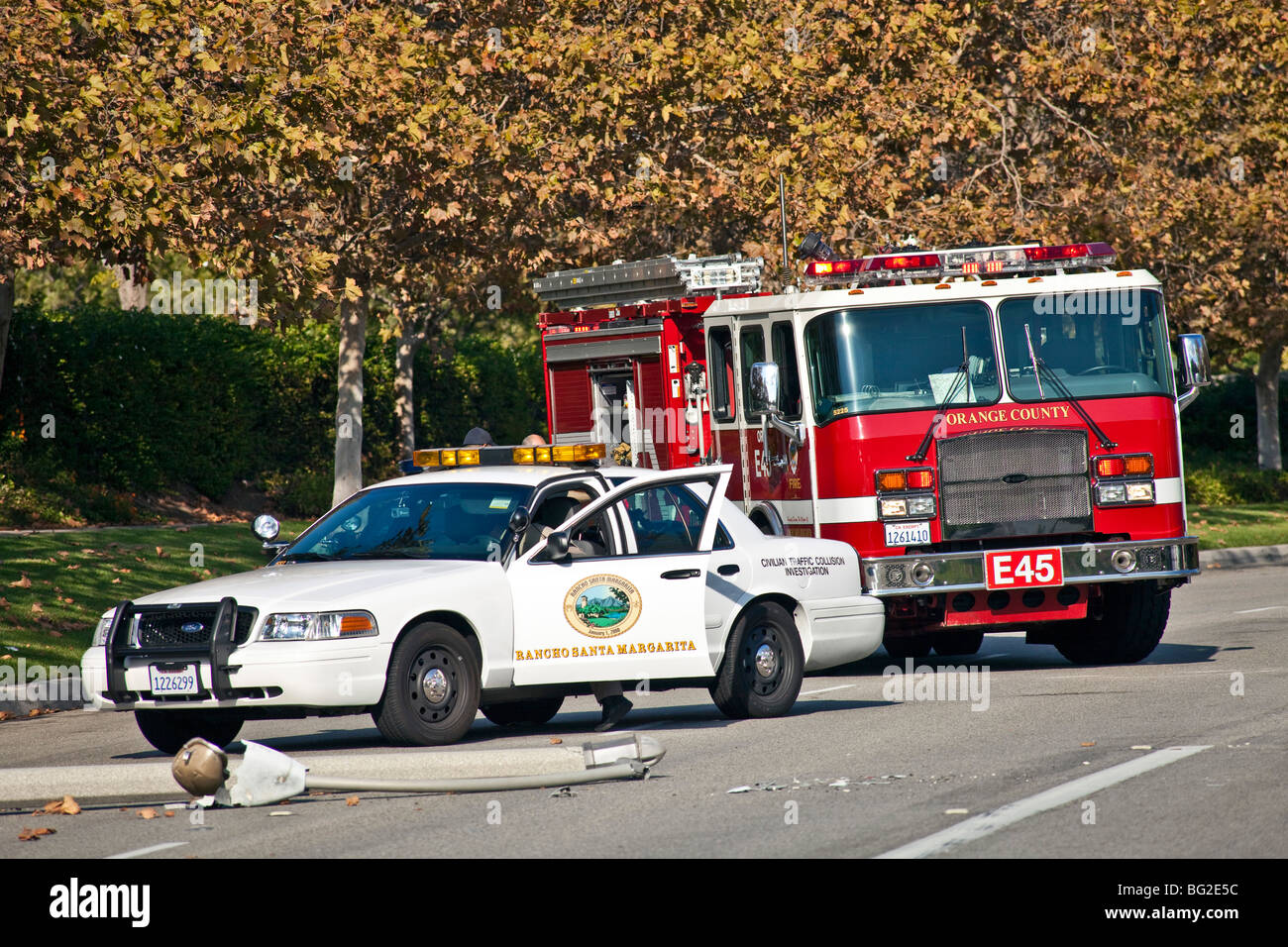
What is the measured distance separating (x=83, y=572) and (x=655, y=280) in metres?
6.78

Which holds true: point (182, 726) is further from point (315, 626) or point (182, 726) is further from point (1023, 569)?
point (1023, 569)

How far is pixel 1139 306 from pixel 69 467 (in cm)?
1550

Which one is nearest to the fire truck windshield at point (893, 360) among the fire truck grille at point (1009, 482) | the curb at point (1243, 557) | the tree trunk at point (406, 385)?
the fire truck grille at point (1009, 482)

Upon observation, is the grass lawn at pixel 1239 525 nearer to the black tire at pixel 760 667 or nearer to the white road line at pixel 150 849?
the black tire at pixel 760 667

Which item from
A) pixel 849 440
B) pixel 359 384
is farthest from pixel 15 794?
pixel 359 384

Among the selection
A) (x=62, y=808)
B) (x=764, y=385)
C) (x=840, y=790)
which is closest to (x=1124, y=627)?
(x=764, y=385)

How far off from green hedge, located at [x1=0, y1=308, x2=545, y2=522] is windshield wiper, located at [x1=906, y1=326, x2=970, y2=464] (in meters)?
13.0

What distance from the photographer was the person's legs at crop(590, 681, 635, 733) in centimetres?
1113

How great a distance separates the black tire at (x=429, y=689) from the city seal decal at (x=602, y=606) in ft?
2.36

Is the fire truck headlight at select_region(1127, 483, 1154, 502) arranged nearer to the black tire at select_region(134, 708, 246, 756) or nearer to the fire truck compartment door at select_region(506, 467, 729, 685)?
the fire truck compartment door at select_region(506, 467, 729, 685)

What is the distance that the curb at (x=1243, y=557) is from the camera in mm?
27359

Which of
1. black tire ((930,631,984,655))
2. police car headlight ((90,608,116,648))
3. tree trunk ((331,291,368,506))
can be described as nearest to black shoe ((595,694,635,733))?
police car headlight ((90,608,116,648))

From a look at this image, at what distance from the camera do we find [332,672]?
9.84 m

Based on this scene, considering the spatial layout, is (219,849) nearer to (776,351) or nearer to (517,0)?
(776,351)
